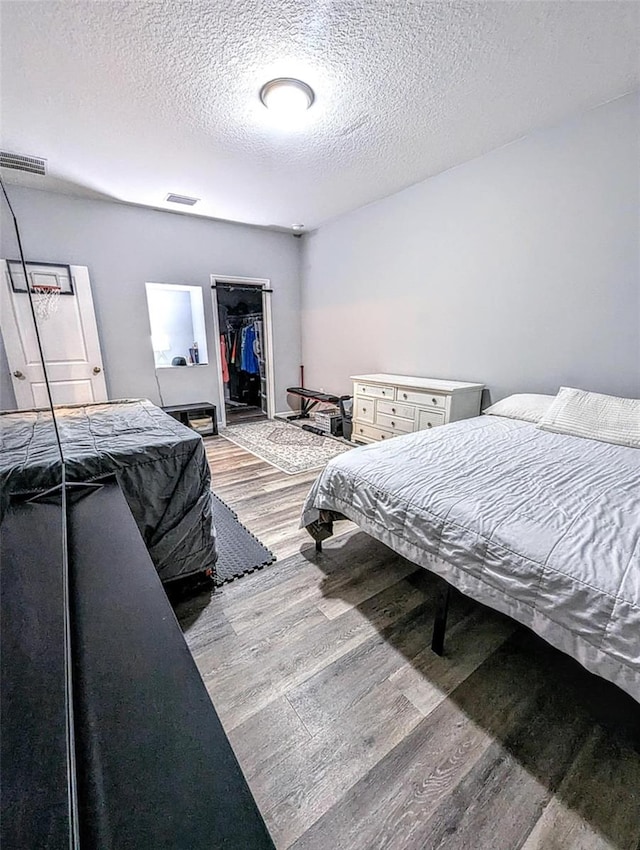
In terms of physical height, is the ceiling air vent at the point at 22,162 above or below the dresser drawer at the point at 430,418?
above

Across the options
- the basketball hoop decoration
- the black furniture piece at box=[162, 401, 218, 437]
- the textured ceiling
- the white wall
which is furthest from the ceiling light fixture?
the black furniture piece at box=[162, 401, 218, 437]

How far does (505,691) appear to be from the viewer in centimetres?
133

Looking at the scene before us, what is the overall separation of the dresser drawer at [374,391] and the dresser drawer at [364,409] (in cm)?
7

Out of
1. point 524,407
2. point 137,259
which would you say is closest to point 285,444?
point 524,407

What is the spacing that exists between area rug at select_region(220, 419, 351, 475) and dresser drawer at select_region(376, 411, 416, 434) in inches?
20.6

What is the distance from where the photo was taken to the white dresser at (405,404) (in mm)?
3154

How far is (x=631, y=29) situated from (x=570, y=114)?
76 centimetres

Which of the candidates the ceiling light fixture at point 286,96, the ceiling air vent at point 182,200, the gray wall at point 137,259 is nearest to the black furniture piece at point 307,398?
the gray wall at point 137,259

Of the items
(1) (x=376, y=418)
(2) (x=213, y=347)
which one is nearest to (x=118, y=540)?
(1) (x=376, y=418)

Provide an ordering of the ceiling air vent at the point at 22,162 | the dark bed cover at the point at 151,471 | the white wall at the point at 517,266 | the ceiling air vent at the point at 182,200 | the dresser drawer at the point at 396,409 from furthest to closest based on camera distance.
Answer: the ceiling air vent at the point at 182,200, the dresser drawer at the point at 396,409, the ceiling air vent at the point at 22,162, the white wall at the point at 517,266, the dark bed cover at the point at 151,471

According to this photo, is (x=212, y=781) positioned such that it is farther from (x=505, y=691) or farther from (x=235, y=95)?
(x=235, y=95)

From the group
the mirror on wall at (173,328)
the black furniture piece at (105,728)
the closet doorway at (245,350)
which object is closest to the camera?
the black furniture piece at (105,728)

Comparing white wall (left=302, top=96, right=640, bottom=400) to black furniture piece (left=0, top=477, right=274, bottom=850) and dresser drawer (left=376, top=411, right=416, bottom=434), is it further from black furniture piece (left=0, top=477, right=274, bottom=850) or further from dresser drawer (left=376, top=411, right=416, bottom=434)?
black furniture piece (left=0, top=477, right=274, bottom=850)

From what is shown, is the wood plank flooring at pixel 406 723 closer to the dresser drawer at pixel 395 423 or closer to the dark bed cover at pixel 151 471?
the dark bed cover at pixel 151 471
